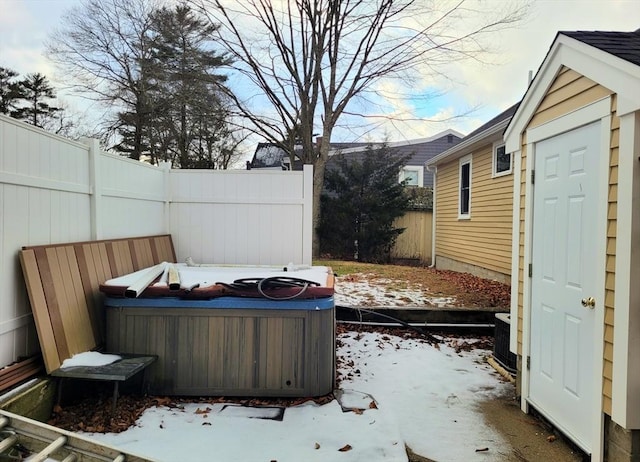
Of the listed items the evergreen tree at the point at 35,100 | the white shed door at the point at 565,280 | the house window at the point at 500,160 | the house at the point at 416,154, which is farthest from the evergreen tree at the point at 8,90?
the white shed door at the point at 565,280

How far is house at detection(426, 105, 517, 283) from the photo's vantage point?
25.2 ft

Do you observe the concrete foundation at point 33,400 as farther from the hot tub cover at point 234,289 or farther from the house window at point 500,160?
the house window at point 500,160

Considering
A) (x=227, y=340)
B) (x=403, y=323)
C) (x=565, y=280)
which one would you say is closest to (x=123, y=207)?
(x=227, y=340)

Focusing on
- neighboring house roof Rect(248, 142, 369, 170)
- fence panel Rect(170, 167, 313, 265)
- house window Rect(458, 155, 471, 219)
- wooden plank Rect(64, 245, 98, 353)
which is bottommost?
wooden plank Rect(64, 245, 98, 353)

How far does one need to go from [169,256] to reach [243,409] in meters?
2.43

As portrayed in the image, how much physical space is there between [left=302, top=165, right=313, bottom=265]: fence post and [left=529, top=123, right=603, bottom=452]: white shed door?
8.40 ft

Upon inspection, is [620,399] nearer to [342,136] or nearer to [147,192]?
[147,192]

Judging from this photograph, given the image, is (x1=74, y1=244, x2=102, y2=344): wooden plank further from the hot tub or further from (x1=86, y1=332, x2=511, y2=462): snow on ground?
(x1=86, y1=332, x2=511, y2=462): snow on ground

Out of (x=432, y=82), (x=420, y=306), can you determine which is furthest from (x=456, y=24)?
(x=420, y=306)

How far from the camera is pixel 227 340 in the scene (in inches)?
126

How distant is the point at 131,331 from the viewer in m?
3.17

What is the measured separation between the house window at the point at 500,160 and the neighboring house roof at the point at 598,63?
189 inches

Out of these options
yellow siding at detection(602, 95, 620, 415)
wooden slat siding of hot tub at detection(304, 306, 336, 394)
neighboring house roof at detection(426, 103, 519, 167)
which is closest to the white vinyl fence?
wooden slat siding of hot tub at detection(304, 306, 336, 394)

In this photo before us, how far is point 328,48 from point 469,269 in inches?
265
